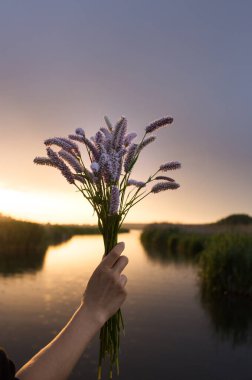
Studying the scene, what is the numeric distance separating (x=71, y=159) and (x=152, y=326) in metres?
7.99

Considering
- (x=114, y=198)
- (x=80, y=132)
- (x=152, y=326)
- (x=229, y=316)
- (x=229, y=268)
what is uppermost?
(x=80, y=132)

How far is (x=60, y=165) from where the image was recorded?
1.97 m

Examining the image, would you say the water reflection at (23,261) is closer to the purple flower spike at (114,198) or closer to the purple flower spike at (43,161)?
the purple flower spike at (43,161)

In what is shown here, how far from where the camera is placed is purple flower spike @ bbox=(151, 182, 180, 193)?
6.71 ft

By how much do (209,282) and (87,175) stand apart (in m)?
11.3

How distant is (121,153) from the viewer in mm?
1997

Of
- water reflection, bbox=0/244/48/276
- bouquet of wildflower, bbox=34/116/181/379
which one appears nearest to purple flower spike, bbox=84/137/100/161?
bouquet of wildflower, bbox=34/116/181/379

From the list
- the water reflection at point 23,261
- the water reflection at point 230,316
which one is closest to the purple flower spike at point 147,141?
the water reflection at point 230,316

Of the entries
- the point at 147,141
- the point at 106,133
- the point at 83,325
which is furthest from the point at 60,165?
the point at 83,325

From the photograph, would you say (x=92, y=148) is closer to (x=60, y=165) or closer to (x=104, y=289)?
(x=60, y=165)

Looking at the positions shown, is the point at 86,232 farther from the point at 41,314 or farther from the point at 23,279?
the point at 41,314

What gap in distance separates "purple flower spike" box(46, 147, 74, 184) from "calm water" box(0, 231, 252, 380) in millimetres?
5520

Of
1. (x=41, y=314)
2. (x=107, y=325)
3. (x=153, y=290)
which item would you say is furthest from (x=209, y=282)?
(x=107, y=325)

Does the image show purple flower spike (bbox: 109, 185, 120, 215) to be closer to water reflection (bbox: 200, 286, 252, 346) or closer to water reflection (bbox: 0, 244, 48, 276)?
water reflection (bbox: 200, 286, 252, 346)
